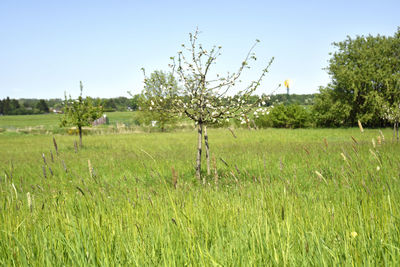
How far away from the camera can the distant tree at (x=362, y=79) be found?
119ft

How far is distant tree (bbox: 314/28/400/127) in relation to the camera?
119ft

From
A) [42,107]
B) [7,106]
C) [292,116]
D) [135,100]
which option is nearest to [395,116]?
[135,100]

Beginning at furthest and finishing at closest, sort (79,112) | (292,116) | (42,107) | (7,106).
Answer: (42,107)
(7,106)
(292,116)
(79,112)

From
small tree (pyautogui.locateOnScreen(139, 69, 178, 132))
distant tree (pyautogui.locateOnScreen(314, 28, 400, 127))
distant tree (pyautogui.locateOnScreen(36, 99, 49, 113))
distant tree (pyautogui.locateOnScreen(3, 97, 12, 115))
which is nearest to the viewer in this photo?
small tree (pyautogui.locateOnScreen(139, 69, 178, 132))

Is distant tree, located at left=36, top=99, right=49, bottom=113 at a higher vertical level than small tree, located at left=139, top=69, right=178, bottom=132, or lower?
higher

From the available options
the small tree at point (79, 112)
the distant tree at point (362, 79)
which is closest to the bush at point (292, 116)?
the distant tree at point (362, 79)

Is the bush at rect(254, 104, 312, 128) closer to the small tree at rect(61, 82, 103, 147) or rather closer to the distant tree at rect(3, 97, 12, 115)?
the small tree at rect(61, 82, 103, 147)

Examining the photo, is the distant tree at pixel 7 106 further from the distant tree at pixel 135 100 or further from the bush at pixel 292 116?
the distant tree at pixel 135 100

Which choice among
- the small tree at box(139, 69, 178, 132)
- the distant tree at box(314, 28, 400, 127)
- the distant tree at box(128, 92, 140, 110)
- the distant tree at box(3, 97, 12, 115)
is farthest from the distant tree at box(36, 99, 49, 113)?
the small tree at box(139, 69, 178, 132)

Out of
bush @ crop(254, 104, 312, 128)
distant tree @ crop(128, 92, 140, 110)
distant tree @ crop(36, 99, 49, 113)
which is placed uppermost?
distant tree @ crop(36, 99, 49, 113)

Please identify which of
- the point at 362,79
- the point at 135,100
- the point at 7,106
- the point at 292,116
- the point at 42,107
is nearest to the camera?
the point at 135,100

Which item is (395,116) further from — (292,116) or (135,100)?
(292,116)

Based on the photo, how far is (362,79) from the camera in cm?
3647

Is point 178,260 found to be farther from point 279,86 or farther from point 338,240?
point 279,86
